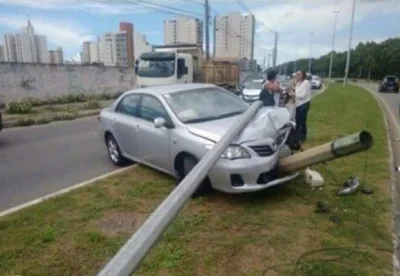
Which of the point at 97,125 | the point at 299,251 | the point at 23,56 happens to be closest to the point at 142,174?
the point at 299,251

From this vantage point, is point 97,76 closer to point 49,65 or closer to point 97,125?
point 49,65

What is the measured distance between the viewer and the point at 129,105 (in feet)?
19.4

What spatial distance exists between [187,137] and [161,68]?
31.4ft

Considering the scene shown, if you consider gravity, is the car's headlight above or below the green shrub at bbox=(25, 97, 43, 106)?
above

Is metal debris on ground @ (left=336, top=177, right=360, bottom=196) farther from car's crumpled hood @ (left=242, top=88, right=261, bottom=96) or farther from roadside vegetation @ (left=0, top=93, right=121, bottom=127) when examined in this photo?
car's crumpled hood @ (left=242, top=88, right=261, bottom=96)

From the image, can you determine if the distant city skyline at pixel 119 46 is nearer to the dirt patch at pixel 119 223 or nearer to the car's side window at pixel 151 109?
the car's side window at pixel 151 109

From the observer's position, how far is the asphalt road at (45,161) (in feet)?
17.0

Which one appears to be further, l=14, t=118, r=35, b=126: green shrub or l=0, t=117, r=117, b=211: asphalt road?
l=14, t=118, r=35, b=126: green shrub

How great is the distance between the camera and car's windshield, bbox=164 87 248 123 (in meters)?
4.84

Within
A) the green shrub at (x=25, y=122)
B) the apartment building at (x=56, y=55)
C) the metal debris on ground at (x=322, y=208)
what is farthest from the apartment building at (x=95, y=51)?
the metal debris on ground at (x=322, y=208)

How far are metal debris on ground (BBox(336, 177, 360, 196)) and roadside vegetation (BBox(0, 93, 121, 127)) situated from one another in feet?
34.6

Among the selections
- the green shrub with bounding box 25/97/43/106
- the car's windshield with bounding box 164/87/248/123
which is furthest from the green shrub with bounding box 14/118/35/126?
the car's windshield with bounding box 164/87/248/123

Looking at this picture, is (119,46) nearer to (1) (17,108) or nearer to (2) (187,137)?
(1) (17,108)

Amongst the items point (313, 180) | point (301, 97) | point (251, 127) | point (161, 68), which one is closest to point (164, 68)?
point (161, 68)
